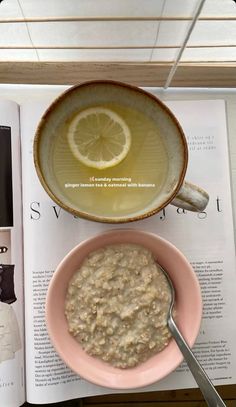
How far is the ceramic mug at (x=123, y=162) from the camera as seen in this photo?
590 mm

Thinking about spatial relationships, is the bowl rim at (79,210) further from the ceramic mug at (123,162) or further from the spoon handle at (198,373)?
the spoon handle at (198,373)

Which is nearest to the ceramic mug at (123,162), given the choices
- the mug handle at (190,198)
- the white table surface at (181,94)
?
the mug handle at (190,198)

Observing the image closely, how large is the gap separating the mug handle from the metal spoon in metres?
0.14

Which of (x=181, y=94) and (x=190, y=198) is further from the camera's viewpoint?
(x=181, y=94)

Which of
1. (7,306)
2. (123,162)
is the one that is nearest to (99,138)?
(123,162)

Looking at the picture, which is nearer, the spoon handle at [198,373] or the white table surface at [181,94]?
the spoon handle at [198,373]

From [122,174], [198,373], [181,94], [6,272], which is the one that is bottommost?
[198,373]

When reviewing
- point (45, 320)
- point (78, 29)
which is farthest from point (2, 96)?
point (45, 320)

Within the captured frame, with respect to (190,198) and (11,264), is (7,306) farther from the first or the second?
(190,198)

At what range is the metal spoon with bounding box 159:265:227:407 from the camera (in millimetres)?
574

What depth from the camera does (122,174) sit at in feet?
2.04

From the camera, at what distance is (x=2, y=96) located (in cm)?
68

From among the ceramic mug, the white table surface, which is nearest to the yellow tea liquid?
the ceramic mug

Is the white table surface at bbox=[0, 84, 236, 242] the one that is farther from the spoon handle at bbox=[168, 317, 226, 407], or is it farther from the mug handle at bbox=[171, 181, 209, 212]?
the spoon handle at bbox=[168, 317, 226, 407]
